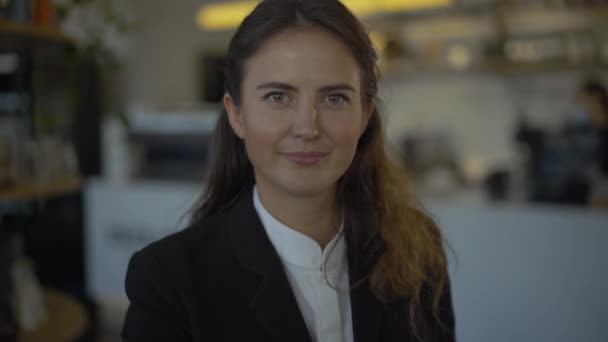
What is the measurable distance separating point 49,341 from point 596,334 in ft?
A: 6.84

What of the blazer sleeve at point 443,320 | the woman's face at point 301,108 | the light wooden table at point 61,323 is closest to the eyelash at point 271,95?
the woman's face at point 301,108

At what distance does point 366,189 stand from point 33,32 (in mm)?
908

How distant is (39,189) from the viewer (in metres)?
1.54

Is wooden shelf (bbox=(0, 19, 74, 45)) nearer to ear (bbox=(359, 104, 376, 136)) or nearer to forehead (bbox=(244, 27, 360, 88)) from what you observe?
forehead (bbox=(244, 27, 360, 88))

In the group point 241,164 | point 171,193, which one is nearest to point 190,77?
point 171,193

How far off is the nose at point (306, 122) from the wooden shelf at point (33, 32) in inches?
33.2

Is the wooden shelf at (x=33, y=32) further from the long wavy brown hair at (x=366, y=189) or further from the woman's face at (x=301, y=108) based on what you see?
the woman's face at (x=301, y=108)

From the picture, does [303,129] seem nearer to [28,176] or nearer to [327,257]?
[327,257]

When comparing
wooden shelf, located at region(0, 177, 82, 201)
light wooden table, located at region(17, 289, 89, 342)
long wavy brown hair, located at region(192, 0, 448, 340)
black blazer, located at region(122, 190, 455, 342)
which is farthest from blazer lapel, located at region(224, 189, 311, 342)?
light wooden table, located at region(17, 289, 89, 342)

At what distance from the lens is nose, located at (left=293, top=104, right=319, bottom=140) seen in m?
0.92

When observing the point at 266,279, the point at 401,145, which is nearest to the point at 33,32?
the point at 266,279

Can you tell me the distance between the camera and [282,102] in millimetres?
942

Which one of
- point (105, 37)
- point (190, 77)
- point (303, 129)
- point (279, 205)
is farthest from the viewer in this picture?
point (190, 77)

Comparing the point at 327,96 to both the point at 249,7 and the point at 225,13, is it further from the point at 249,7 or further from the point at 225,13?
the point at 225,13
